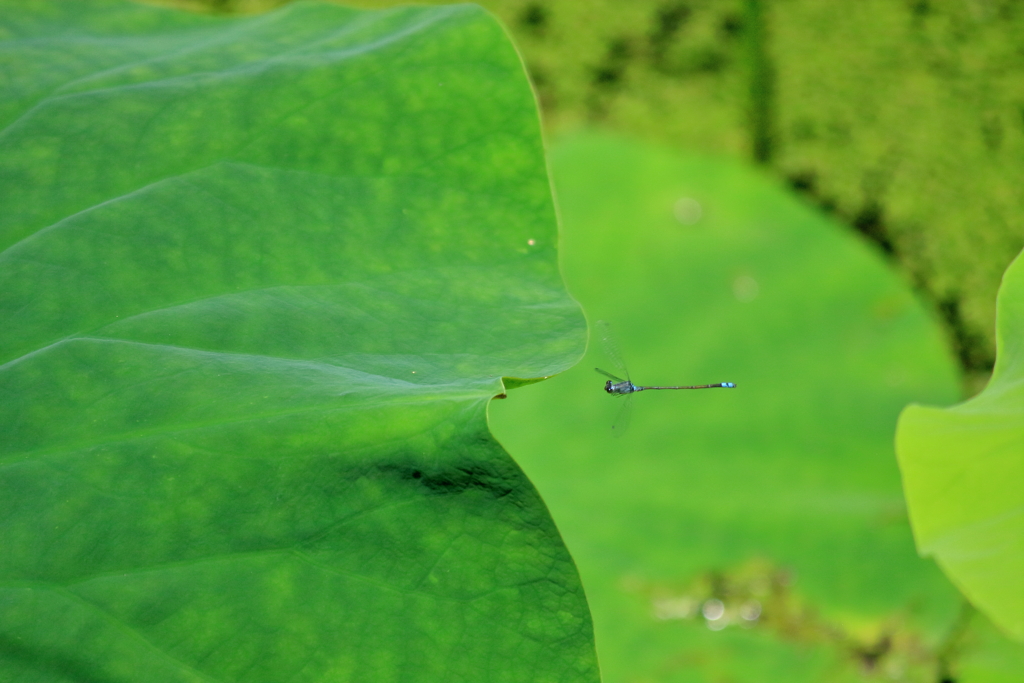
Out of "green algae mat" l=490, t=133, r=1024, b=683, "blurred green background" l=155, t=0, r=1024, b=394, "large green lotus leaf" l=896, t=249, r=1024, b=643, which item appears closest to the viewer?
"large green lotus leaf" l=896, t=249, r=1024, b=643

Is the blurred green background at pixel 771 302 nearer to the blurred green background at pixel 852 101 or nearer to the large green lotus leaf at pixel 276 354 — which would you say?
the blurred green background at pixel 852 101

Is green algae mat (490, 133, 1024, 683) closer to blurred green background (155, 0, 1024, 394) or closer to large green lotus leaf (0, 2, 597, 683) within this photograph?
blurred green background (155, 0, 1024, 394)

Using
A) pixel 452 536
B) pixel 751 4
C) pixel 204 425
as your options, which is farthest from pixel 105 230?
pixel 751 4

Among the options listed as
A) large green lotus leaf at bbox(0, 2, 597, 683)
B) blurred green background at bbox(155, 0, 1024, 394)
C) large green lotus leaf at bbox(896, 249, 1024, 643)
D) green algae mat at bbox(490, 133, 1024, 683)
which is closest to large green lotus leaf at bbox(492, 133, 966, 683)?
green algae mat at bbox(490, 133, 1024, 683)

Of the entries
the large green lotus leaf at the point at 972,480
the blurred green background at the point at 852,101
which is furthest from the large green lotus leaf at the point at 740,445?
the large green lotus leaf at the point at 972,480

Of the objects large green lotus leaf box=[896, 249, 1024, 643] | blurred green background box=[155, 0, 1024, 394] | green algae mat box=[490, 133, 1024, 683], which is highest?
large green lotus leaf box=[896, 249, 1024, 643]

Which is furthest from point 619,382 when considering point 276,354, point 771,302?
point 276,354

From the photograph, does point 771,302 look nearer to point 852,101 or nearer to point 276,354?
point 852,101
